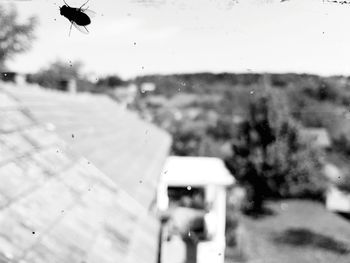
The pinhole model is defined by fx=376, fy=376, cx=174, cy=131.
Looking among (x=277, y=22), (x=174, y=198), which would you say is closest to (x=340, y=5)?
(x=277, y=22)

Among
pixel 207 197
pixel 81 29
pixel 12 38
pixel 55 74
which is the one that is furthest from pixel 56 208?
pixel 55 74

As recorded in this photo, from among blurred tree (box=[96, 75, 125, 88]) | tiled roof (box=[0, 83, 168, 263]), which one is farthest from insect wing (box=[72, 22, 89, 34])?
blurred tree (box=[96, 75, 125, 88])

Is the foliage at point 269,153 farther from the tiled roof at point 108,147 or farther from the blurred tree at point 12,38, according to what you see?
the blurred tree at point 12,38

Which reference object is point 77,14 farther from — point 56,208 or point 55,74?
point 55,74

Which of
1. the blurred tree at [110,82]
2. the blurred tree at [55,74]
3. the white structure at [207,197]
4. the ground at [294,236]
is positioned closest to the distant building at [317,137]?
the ground at [294,236]

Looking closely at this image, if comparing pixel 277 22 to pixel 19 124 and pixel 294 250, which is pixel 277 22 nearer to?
pixel 19 124

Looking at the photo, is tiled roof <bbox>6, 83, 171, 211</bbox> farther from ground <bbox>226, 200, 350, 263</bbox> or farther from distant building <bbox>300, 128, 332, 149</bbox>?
distant building <bbox>300, 128, 332, 149</bbox>
